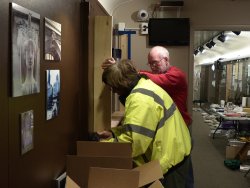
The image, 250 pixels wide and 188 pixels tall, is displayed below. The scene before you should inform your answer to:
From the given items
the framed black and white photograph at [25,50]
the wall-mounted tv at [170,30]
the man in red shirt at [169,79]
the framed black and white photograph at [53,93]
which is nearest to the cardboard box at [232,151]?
the wall-mounted tv at [170,30]

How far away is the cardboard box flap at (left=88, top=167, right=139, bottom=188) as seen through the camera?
1.67m

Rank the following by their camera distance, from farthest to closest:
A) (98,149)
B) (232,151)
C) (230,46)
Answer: (230,46), (232,151), (98,149)

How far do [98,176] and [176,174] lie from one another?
561mm

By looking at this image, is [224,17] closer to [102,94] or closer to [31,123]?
[102,94]

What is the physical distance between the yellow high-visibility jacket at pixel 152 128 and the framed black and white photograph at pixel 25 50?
1.67ft

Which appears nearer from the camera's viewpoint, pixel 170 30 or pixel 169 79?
pixel 169 79

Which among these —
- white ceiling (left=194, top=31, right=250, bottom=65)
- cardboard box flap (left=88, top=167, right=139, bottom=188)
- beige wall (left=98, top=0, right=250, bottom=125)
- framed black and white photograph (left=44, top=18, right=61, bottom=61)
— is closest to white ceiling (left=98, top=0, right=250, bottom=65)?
white ceiling (left=194, top=31, right=250, bottom=65)

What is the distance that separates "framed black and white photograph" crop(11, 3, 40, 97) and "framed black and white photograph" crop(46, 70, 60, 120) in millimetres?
162

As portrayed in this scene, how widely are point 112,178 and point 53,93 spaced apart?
547 mm

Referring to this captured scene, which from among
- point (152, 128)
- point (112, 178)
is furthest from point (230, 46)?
point (112, 178)

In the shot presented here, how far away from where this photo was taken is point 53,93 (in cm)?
189

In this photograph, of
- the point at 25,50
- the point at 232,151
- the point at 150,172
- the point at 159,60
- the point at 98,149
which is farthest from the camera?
the point at 232,151

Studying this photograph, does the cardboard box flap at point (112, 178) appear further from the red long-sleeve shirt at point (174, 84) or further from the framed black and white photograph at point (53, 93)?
the red long-sleeve shirt at point (174, 84)

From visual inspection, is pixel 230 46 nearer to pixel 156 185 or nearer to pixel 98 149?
pixel 98 149
